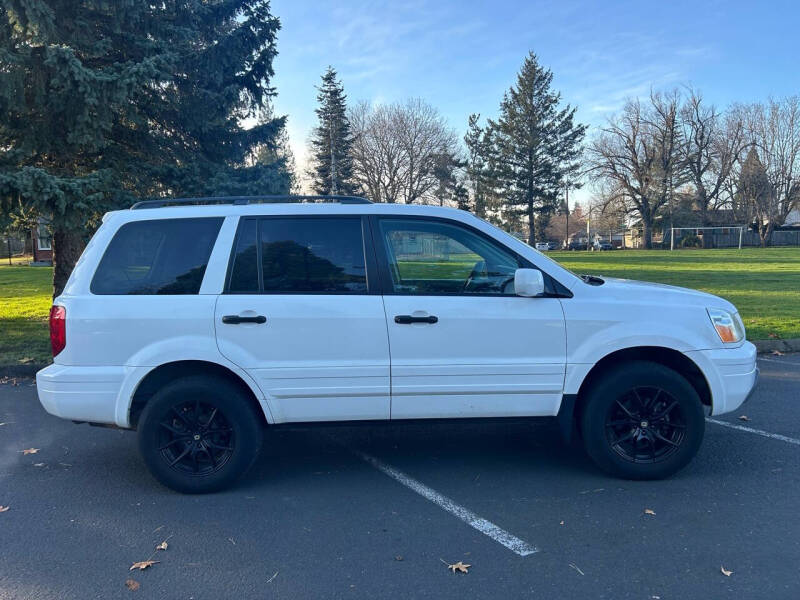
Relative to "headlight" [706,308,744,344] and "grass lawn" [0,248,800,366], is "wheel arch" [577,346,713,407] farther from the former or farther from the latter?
"grass lawn" [0,248,800,366]

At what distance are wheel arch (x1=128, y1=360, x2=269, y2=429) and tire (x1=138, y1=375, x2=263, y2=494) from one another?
0.18 ft

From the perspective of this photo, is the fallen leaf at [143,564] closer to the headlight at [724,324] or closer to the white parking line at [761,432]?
the headlight at [724,324]

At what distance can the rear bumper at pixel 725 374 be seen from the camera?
13.6 ft

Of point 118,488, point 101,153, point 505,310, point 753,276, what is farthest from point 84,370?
point 753,276

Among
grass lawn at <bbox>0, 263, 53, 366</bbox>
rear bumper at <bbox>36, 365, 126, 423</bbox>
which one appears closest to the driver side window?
rear bumper at <bbox>36, 365, 126, 423</bbox>

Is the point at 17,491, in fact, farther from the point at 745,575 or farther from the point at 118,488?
the point at 745,575

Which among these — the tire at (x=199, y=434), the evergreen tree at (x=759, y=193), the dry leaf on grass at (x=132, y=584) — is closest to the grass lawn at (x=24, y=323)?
the tire at (x=199, y=434)

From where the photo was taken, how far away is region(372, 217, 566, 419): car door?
Answer: 13.2 feet

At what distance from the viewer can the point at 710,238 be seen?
64062 mm

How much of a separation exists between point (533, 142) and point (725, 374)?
154 ft

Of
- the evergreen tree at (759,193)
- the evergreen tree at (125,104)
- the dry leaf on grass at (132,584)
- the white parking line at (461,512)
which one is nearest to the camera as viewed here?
the dry leaf on grass at (132,584)

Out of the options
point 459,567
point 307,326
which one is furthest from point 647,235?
point 459,567

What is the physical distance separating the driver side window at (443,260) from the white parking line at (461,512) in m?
1.39

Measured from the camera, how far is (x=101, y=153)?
10820 millimetres
